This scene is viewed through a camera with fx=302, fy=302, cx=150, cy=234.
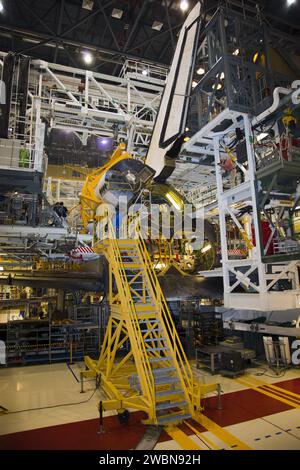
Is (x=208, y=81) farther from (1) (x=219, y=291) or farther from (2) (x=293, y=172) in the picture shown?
(1) (x=219, y=291)

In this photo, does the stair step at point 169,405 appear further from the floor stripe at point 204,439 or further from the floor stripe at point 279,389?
the floor stripe at point 279,389

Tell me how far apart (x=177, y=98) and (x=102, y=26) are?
980 cm

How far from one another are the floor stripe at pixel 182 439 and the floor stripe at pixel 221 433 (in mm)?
574

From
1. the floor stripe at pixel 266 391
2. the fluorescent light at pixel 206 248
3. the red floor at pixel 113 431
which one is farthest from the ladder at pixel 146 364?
the fluorescent light at pixel 206 248

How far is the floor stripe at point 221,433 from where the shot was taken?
5.69 m

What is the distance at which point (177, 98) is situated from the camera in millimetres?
10719

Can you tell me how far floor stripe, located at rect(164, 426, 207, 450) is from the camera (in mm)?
5686

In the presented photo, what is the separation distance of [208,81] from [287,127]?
468cm

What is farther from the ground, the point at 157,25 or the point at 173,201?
the point at 157,25

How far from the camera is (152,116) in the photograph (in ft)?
58.9

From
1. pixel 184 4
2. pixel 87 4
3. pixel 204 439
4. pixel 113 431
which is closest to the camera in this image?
pixel 204 439

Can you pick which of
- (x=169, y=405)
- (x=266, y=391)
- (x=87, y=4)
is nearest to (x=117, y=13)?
(x=87, y=4)

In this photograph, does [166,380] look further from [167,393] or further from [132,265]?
[132,265]

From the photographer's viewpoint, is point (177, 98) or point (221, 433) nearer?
point (221, 433)
